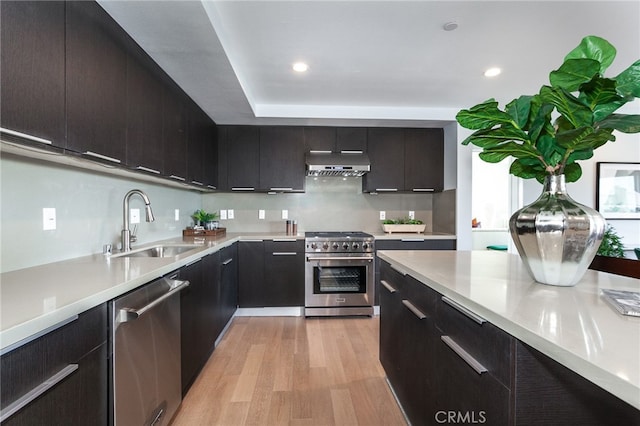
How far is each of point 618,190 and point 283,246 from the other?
4.19 meters

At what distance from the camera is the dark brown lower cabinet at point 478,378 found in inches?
30.2

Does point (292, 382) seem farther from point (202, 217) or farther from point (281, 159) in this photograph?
point (281, 159)

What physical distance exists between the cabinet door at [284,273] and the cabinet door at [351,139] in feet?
4.18

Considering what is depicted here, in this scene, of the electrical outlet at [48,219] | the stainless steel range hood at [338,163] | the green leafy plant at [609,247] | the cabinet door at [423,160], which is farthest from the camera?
the cabinet door at [423,160]

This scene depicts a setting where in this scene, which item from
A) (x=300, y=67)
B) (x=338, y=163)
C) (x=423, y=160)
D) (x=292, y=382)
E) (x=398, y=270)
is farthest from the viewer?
(x=423, y=160)

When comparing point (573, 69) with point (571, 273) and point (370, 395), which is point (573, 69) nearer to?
point (571, 273)

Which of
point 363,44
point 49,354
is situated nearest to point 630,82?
point 363,44

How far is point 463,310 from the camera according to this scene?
991 millimetres

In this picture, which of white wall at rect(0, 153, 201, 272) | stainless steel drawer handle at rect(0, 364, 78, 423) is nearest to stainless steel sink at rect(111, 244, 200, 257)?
white wall at rect(0, 153, 201, 272)

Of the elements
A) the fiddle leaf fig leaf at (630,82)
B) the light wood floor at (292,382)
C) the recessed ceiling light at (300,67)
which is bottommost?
→ the light wood floor at (292,382)

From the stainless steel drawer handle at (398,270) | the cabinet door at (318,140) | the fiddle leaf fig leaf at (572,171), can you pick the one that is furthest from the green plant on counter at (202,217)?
the fiddle leaf fig leaf at (572,171)

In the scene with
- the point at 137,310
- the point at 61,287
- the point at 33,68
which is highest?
the point at 33,68

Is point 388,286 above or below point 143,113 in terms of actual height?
below

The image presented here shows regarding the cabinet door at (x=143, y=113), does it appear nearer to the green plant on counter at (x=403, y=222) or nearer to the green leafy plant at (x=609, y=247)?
the green plant on counter at (x=403, y=222)
